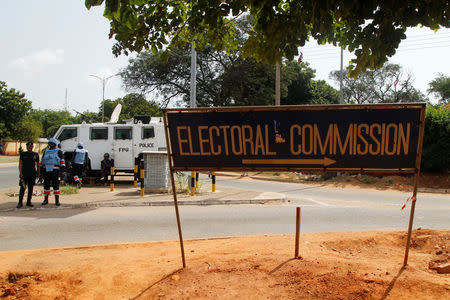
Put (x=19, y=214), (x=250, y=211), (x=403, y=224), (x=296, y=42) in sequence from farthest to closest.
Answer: (x=250, y=211) → (x=19, y=214) → (x=403, y=224) → (x=296, y=42)

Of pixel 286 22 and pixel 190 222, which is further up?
pixel 286 22

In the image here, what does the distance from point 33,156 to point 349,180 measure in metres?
16.2

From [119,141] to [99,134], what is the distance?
103cm

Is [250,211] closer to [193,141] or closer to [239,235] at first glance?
[239,235]

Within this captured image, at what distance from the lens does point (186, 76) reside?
37.0m

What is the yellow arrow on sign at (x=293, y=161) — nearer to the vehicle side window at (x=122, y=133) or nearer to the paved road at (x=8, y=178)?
the vehicle side window at (x=122, y=133)

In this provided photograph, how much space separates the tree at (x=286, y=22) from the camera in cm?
388

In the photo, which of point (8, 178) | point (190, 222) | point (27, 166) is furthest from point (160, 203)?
point (8, 178)

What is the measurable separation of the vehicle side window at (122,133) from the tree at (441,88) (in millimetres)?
39697

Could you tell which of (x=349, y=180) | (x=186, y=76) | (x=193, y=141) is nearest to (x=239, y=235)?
(x=193, y=141)

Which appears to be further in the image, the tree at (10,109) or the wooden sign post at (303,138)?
the tree at (10,109)

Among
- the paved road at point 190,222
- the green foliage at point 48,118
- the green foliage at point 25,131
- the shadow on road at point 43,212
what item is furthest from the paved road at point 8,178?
the green foliage at point 48,118

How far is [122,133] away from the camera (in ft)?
55.6

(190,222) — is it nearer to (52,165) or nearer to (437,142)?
(52,165)
